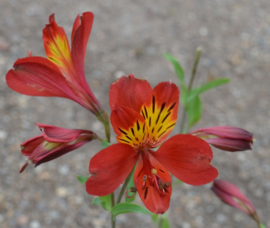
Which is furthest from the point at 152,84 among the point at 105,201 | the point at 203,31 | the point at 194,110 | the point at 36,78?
the point at 36,78

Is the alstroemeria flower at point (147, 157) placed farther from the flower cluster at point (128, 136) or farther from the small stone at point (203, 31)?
the small stone at point (203, 31)

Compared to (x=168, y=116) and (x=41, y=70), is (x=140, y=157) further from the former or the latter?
(x=41, y=70)

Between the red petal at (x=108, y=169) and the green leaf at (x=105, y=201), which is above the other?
the red petal at (x=108, y=169)

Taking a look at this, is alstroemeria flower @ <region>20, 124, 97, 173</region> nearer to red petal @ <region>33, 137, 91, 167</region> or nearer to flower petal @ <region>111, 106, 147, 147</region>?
red petal @ <region>33, 137, 91, 167</region>

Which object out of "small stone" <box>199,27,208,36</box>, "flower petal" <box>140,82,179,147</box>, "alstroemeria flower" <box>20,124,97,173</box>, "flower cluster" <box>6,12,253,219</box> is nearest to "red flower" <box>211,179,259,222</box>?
"flower cluster" <box>6,12,253,219</box>

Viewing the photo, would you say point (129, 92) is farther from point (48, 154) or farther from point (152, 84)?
point (152, 84)

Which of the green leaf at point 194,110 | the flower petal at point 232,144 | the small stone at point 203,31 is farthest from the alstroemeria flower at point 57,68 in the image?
the small stone at point 203,31

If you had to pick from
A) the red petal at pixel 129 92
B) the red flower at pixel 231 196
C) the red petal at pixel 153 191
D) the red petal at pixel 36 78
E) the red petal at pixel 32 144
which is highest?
the red petal at pixel 36 78
